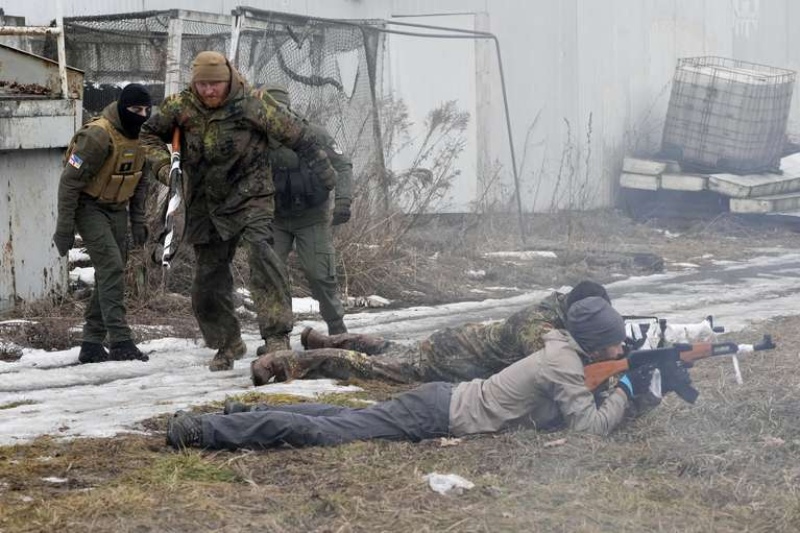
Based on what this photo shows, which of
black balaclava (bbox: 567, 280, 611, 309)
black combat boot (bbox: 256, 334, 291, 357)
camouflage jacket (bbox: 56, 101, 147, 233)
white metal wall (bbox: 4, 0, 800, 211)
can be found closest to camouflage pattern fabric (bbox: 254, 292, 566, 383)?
black balaclava (bbox: 567, 280, 611, 309)

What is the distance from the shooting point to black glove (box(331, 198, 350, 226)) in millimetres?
8906

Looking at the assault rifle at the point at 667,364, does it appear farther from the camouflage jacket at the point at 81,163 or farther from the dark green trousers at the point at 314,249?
the camouflage jacket at the point at 81,163

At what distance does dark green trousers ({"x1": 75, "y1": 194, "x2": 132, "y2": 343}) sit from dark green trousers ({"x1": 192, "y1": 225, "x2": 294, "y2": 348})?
0.56 m

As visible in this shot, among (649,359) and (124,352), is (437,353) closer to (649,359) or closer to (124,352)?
(649,359)

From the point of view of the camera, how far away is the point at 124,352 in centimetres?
883

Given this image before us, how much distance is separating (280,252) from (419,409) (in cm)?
311

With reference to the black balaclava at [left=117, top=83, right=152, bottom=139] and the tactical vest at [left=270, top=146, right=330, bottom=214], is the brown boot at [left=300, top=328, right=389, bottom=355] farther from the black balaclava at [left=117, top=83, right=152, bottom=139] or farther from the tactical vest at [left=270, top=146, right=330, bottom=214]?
the black balaclava at [left=117, top=83, right=152, bottom=139]

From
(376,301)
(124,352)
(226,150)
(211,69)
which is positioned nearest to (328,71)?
(376,301)

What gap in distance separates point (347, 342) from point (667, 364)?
265 centimetres

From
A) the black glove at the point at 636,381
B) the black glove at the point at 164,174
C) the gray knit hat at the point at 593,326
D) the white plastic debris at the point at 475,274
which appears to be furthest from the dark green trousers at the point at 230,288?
the white plastic debris at the point at 475,274

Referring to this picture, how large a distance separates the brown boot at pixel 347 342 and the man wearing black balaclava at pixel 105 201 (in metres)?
1.19

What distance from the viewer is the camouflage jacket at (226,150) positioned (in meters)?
8.06

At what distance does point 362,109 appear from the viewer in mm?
13695

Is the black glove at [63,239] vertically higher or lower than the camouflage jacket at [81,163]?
lower
